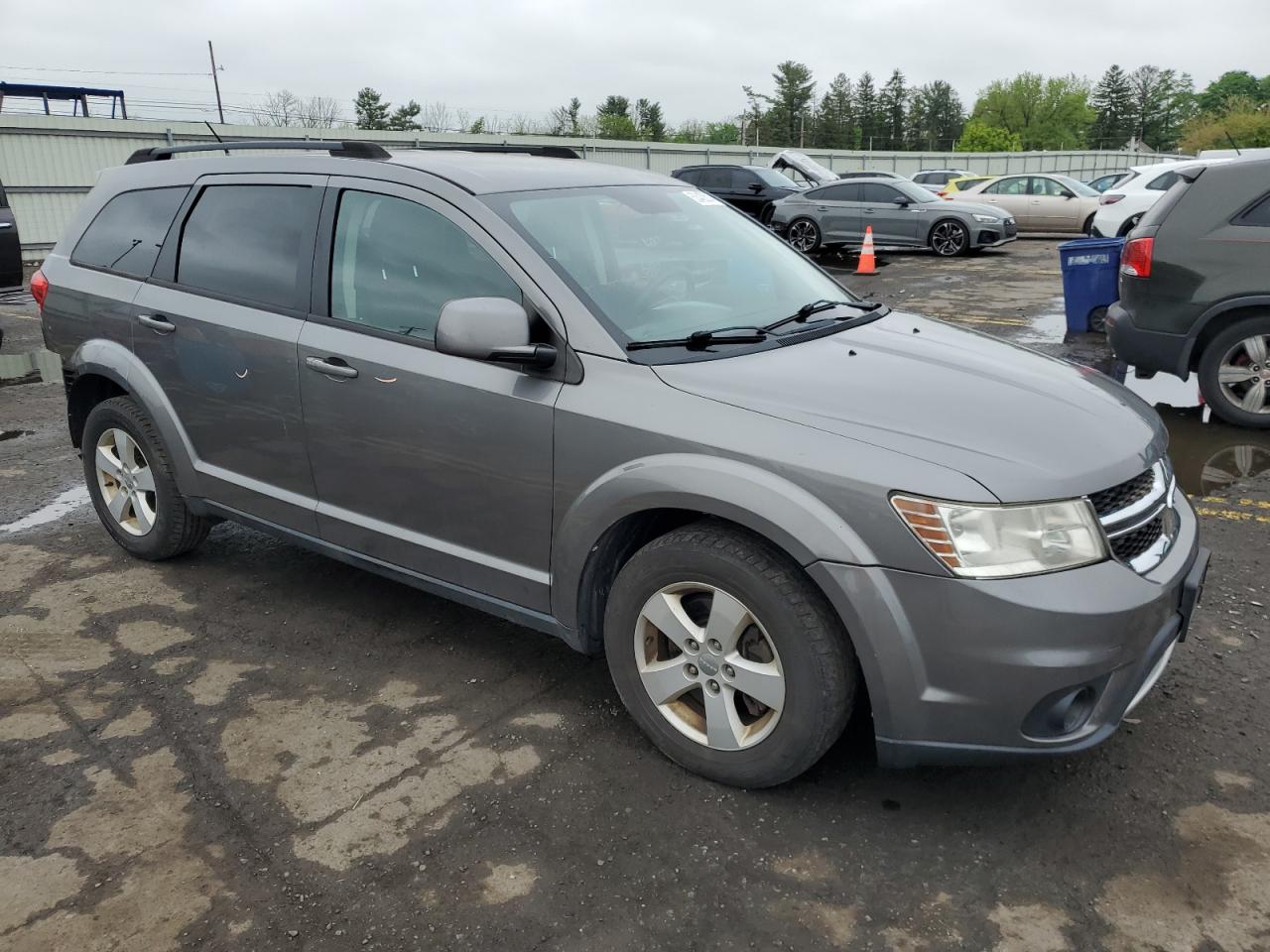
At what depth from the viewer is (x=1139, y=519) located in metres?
2.80

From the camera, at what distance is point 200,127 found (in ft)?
76.9

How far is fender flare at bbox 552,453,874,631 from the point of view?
2.64m

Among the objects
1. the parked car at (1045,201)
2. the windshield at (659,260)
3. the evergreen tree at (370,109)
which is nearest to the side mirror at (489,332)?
the windshield at (659,260)

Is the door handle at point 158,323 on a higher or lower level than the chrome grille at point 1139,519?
higher

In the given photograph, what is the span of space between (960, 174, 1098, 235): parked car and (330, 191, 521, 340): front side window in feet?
70.3

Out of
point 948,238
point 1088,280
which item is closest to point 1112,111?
point 948,238

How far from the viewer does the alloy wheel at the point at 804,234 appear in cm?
1967

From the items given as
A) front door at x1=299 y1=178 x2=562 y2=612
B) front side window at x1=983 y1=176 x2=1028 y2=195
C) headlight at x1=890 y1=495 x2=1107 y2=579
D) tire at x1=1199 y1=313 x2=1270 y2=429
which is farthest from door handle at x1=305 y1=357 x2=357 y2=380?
front side window at x1=983 y1=176 x2=1028 y2=195

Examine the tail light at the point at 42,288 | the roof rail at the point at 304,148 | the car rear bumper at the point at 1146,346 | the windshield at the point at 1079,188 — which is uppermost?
the roof rail at the point at 304,148

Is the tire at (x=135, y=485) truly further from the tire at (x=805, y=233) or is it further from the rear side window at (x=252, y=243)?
the tire at (x=805, y=233)

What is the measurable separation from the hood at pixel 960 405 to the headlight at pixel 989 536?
46 millimetres

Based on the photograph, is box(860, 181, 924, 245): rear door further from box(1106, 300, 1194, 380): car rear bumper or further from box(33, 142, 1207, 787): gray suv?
box(33, 142, 1207, 787): gray suv

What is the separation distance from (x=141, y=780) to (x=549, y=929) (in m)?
1.42

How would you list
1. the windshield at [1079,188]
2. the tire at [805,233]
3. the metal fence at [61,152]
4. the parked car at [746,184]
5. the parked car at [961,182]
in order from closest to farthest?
the tire at [805,233] < the metal fence at [61,152] < the parked car at [746,184] < the windshield at [1079,188] < the parked car at [961,182]
